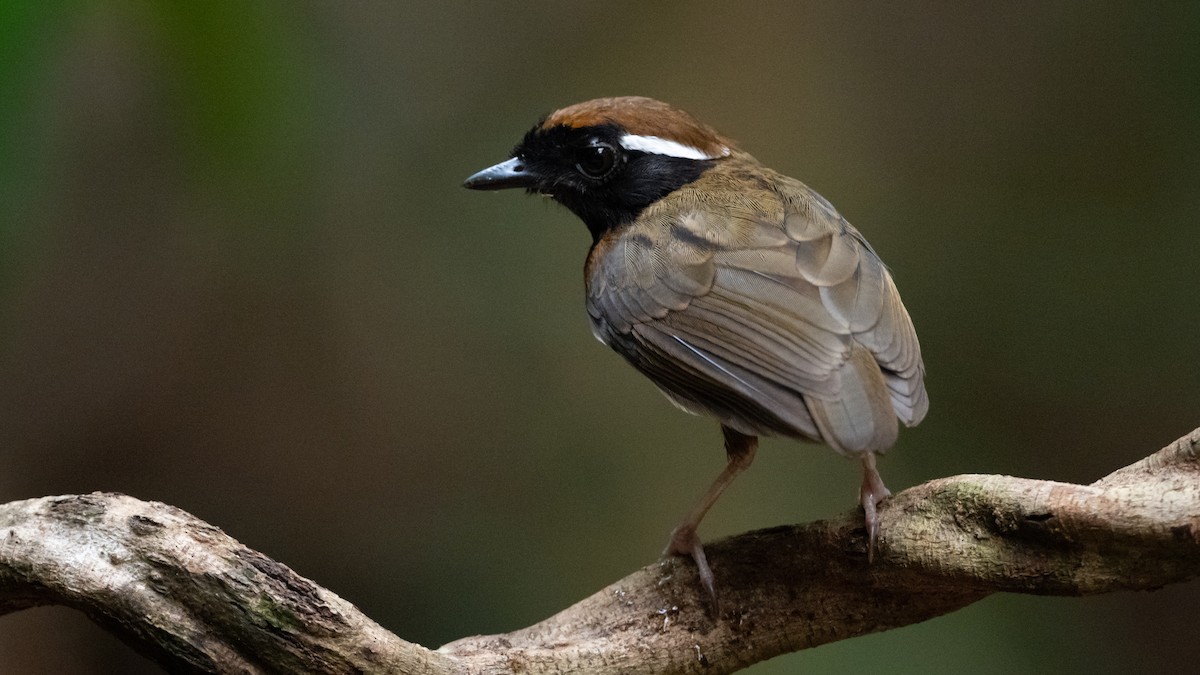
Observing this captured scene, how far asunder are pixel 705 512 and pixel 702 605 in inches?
9.8

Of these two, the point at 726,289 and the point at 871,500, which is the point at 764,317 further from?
the point at 871,500

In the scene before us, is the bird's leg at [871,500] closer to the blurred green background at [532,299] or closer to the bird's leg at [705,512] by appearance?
the bird's leg at [705,512]

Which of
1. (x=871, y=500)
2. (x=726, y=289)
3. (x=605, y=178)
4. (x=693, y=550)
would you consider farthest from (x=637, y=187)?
(x=871, y=500)

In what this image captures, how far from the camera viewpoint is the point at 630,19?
5543 mm

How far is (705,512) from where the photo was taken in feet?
9.00

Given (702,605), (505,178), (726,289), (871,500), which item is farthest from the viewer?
(505,178)

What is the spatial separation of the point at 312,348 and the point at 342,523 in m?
0.82

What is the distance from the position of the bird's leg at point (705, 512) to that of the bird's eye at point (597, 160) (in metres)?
0.86

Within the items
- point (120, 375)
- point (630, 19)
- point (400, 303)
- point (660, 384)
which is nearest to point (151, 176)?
point (120, 375)

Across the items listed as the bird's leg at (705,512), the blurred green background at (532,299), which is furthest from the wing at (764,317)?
the blurred green background at (532,299)

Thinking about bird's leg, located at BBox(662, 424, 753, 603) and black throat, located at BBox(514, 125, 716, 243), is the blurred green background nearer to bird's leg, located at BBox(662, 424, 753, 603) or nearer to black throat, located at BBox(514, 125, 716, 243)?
black throat, located at BBox(514, 125, 716, 243)

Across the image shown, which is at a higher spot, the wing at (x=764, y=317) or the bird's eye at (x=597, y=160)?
the bird's eye at (x=597, y=160)

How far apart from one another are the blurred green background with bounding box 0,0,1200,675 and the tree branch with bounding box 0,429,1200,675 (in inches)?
74.8

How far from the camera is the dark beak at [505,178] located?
3352 millimetres
